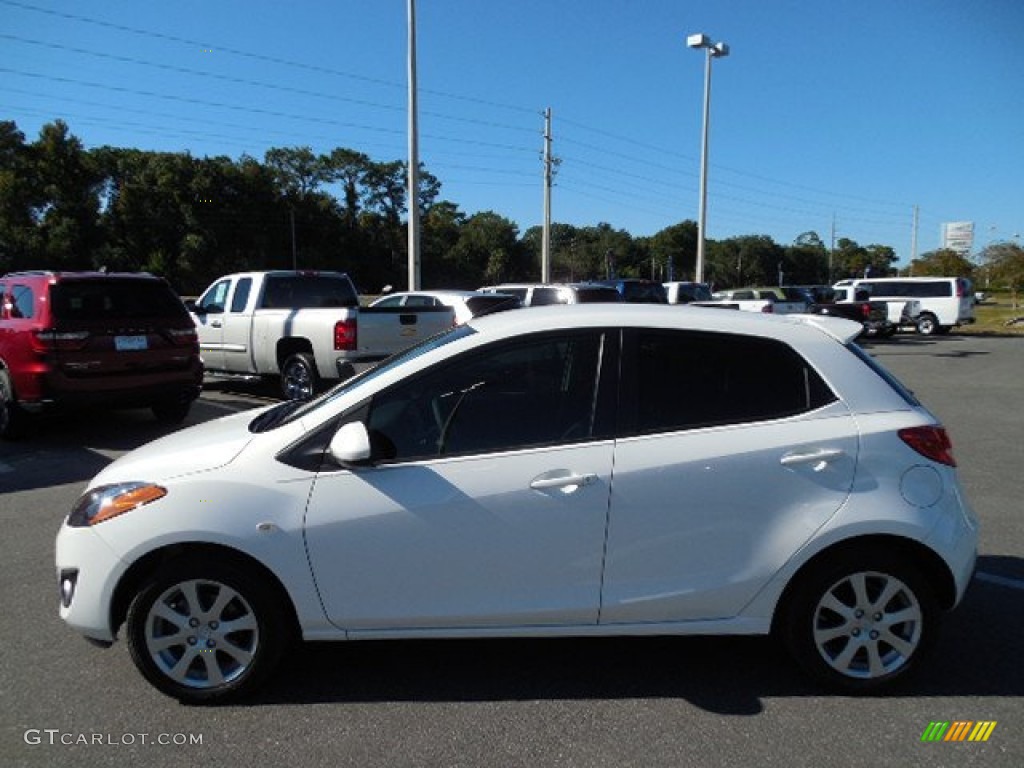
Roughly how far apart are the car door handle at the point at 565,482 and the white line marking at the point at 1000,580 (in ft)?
9.57

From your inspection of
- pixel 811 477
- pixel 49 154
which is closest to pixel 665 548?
pixel 811 477

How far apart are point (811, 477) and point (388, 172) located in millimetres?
102338

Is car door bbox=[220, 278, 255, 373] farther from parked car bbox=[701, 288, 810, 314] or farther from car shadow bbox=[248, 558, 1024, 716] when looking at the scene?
parked car bbox=[701, 288, 810, 314]

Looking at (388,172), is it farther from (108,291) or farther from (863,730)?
(863,730)

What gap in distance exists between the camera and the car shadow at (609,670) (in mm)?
3188

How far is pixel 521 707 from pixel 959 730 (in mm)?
1738

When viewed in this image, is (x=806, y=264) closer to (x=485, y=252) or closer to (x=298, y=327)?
(x=485, y=252)

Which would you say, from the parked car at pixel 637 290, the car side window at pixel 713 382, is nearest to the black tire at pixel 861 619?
the car side window at pixel 713 382

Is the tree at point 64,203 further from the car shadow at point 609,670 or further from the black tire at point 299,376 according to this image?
the car shadow at point 609,670

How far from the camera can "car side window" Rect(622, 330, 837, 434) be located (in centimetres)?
315

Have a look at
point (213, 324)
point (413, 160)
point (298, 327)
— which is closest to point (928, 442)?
point (298, 327)

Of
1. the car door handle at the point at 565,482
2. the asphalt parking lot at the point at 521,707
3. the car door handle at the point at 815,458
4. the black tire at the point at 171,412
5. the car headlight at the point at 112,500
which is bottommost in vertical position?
the asphalt parking lot at the point at 521,707

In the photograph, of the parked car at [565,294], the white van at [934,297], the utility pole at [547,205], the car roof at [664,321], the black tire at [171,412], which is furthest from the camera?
the utility pole at [547,205]

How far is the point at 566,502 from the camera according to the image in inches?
118
